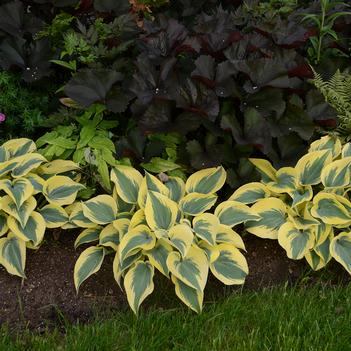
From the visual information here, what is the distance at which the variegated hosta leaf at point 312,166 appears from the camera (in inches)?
138

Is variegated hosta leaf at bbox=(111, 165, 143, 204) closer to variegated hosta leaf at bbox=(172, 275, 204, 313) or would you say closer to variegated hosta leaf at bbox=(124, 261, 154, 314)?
variegated hosta leaf at bbox=(124, 261, 154, 314)

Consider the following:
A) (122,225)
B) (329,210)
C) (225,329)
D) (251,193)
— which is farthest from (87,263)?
(329,210)

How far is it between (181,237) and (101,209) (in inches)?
18.7

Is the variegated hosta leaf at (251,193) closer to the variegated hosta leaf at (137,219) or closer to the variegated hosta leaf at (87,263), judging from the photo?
the variegated hosta leaf at (137,219)

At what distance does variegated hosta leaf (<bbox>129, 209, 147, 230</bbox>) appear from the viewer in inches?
128

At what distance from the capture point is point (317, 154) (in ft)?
11.6

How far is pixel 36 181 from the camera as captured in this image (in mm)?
3479

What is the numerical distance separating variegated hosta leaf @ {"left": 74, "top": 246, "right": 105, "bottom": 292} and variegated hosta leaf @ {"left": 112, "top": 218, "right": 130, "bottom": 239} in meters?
0.13

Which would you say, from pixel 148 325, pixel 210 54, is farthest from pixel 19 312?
pixel 210 54

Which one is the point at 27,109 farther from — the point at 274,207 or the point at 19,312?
the point at 274,207

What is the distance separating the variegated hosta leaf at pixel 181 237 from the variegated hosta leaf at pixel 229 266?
0.19m

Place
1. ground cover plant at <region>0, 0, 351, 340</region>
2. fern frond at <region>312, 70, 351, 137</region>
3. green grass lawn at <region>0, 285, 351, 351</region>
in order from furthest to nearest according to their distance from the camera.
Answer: fern frond at <region>312, 70, 351, 137</region>
ground cover plant at <region>0, 0, 351, 340</region>
green grass lawn at <region>0, 285, 351, 351</region>

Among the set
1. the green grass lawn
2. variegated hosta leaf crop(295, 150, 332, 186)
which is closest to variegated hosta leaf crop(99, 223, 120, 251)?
the green grass lawn

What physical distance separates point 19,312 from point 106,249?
1.69 ft
